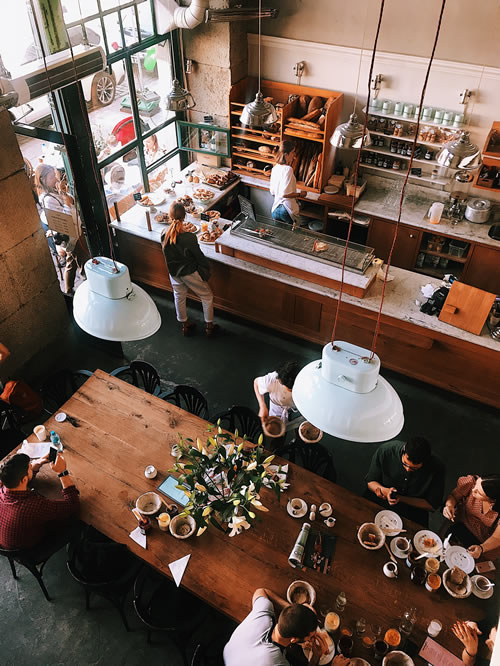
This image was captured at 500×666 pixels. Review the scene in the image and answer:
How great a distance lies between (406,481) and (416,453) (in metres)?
0.40

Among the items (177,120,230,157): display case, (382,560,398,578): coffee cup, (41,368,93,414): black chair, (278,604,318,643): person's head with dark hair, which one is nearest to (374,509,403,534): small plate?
(382,560,398,578): coffee cup

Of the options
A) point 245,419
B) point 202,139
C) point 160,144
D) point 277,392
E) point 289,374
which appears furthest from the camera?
point 202,139

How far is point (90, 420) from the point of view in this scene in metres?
4.29

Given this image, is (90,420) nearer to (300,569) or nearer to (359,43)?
(300,569)

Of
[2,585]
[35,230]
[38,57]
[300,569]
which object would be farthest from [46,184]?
[300,569]

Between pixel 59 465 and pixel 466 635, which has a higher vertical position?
pixel 59 465

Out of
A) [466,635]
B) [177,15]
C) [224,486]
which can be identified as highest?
[177,15]

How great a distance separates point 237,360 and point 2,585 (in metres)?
3.22

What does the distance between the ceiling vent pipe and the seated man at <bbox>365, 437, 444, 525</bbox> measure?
5.49 m

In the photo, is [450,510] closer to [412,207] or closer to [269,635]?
[269,635]

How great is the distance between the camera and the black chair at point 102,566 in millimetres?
3396

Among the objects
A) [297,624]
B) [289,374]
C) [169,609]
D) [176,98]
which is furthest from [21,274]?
[297,624]

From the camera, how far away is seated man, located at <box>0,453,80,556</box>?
340 cm

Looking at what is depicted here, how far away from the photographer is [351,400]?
248cm
